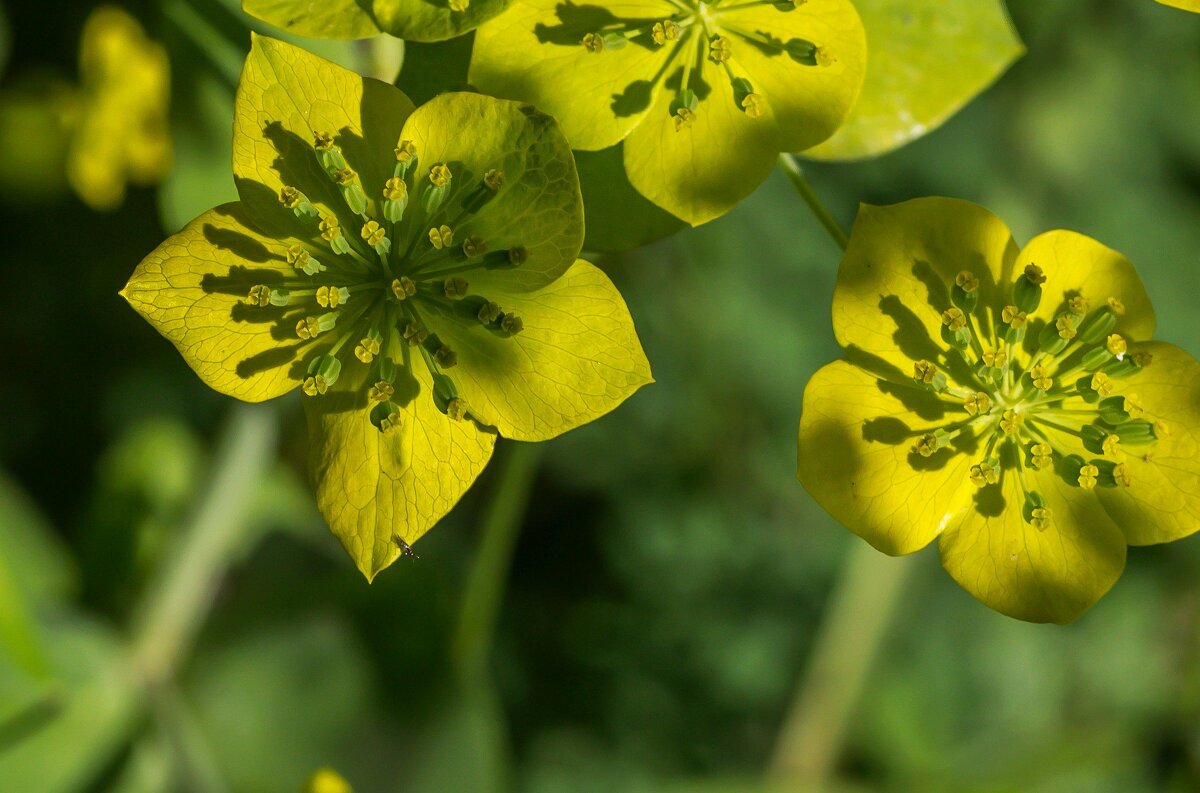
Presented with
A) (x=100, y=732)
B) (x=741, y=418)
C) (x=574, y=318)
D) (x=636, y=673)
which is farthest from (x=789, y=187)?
(x=100, y=732)

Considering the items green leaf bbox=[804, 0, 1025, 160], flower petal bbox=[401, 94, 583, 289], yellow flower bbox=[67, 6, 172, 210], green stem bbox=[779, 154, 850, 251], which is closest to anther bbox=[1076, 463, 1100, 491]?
green stem bbox=[779, 154, 850, 251]

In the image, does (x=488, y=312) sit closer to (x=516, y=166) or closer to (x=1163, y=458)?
(x=516, y=166)

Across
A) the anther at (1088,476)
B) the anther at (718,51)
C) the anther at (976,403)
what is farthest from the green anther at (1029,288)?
the anther at (718,51)

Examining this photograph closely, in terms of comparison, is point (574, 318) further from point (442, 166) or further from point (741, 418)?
point (741, 418)

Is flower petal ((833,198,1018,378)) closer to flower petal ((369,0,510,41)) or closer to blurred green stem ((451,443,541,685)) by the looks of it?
flower petal ((369,0,510,41))

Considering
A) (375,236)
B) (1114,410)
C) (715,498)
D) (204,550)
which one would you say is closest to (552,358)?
(375,236)

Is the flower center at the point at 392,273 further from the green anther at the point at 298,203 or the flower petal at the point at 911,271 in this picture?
the flower petal at the point at 911,271
